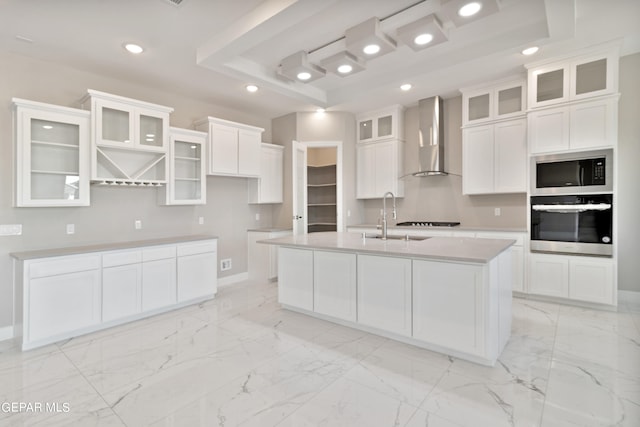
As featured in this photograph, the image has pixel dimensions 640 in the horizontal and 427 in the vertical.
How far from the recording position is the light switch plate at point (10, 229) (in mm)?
3104

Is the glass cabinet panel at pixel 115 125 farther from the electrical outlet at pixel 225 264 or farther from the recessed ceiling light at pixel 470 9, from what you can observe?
the recessed ceiling light at pixel 470 9

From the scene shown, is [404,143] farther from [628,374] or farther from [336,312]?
[628,374]

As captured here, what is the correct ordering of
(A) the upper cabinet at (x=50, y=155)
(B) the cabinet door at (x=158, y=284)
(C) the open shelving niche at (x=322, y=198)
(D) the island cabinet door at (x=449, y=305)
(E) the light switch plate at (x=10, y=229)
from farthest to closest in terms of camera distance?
(C) the open shelving niche at (x=322, y=198)
(B) the cabinet door at (x=158, y=284)
(E) the light switch plate at (x=10, y=229)
(A) the upper cabinet at (x=50, y=155)
(D) the island cabinet door at (x=449, y=305)

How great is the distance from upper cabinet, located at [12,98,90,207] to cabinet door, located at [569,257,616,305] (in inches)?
214

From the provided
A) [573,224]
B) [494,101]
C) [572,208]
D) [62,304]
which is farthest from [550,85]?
[62,304]

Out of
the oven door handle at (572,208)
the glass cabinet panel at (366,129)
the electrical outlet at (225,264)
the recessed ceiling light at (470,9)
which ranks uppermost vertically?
the recessed ceiling light at (470,9)

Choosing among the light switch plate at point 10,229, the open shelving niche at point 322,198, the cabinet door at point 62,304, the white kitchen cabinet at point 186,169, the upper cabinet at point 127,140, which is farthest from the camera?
the open shelving niche at point 322,198

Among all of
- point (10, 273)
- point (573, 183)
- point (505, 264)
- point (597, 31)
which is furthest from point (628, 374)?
point (10, 273)

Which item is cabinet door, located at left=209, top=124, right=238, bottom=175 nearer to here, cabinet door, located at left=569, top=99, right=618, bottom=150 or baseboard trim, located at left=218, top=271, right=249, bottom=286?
baseboard trim, located at left=218, top=271, right=249, bottom=286

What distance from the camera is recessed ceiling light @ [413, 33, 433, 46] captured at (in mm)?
2862

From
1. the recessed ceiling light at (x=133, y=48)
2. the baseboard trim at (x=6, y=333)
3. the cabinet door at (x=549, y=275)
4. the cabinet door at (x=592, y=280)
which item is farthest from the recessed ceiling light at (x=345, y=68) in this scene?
the baseboard trim at (x=6, y=333)

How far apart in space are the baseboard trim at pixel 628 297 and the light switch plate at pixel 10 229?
21.7 feet

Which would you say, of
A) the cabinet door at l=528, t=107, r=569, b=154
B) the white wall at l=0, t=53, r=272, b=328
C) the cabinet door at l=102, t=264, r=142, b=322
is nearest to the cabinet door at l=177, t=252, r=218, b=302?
the cabinet door at l=102, t=264, r=142, b=322

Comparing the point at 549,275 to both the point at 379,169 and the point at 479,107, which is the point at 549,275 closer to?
the point at 479,107
